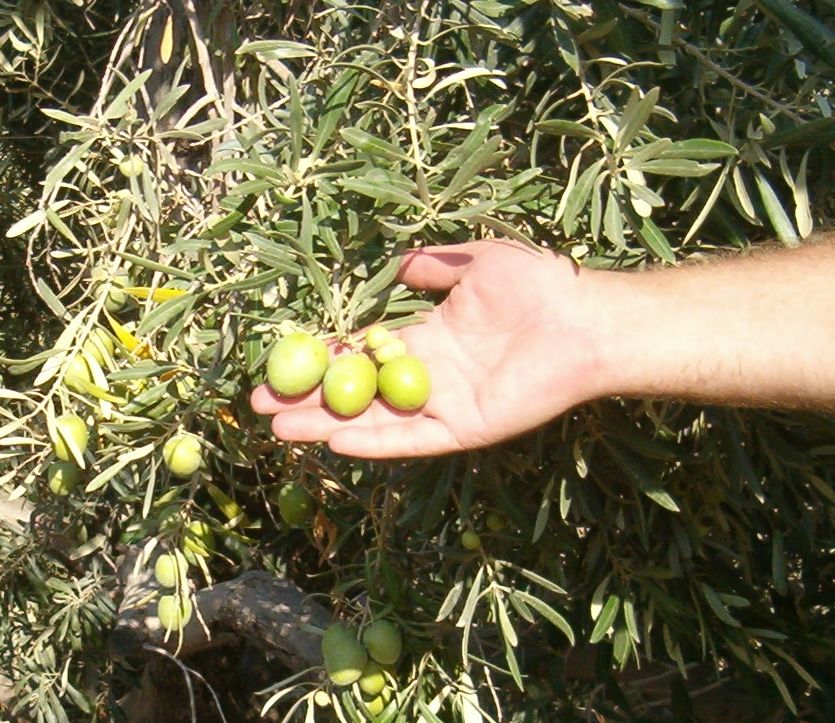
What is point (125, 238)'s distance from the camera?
1783mm

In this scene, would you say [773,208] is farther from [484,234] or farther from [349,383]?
[349,383]

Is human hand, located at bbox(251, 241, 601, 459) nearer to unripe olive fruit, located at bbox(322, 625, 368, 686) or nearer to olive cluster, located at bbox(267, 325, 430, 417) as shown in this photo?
olive cluster, located at bbox(267, 325, 430, 417)

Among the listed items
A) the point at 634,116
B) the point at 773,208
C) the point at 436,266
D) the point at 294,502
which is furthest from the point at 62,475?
the point at 773,208

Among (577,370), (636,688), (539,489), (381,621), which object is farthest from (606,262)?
(636,688)

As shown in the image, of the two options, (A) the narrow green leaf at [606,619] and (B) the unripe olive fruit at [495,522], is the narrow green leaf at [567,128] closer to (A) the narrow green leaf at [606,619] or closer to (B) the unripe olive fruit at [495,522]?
(B) the unripe olive fruit at [495,522]

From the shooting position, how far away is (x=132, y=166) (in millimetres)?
1744

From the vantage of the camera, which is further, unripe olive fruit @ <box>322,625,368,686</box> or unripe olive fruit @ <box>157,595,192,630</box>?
unripe olive fruit @ <box>157,595,192,630</box>

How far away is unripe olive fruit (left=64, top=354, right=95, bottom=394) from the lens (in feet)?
5.31

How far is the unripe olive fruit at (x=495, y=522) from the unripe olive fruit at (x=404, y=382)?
1.16ft

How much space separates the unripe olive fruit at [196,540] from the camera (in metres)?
1.79

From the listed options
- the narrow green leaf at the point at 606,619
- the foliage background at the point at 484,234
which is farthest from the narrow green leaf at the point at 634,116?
the narrow green leaf at the point at 606,619

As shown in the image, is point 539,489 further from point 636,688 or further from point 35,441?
point 636,688

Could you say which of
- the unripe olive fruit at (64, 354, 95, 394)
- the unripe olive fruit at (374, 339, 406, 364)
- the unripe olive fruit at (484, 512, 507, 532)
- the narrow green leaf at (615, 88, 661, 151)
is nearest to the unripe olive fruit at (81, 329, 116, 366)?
the unripe olive fruit at (64, 354, 95, 394)

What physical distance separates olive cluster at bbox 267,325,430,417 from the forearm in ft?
1.06
